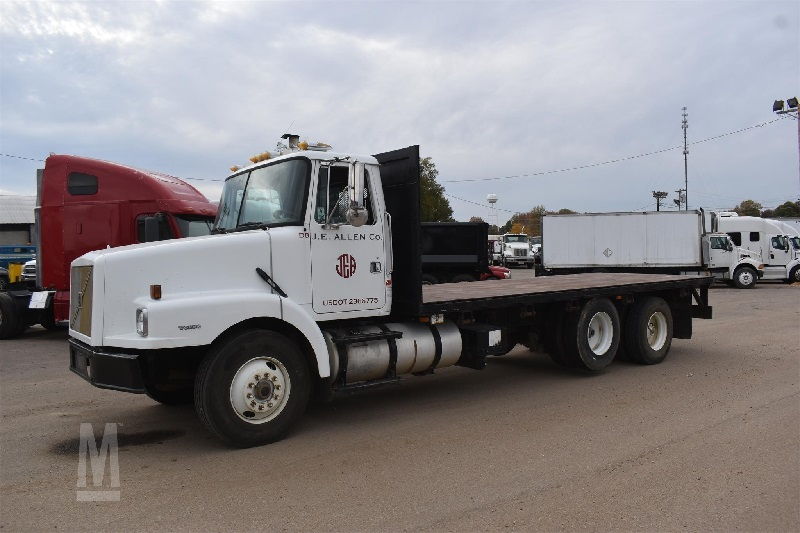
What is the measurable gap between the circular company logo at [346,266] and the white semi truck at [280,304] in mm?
12

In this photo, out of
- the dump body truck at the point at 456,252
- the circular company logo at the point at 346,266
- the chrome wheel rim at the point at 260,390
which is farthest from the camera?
the dump body truck at the point at 456,252

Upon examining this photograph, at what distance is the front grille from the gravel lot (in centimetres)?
110

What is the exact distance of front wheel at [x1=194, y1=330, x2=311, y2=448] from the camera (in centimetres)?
505

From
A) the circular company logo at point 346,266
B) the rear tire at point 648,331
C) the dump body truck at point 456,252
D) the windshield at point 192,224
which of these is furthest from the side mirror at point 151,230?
the dump body truck at point 456,252

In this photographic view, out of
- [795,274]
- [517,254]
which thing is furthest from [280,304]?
[517,254]

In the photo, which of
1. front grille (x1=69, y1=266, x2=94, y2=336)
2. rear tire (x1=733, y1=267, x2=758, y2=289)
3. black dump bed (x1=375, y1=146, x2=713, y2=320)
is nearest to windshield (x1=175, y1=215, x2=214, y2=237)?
front grille (x1=69, y1=266, x2=94, y2=336)

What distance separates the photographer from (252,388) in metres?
5.22

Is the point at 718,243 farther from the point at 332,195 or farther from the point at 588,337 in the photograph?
the point at 332,195

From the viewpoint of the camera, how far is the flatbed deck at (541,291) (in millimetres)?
6824

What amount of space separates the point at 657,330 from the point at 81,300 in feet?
25.8

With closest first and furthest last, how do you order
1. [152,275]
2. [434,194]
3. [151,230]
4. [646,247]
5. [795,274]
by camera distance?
[152,275] → [151,230] → [646,247] → [795,274] → [434,194]

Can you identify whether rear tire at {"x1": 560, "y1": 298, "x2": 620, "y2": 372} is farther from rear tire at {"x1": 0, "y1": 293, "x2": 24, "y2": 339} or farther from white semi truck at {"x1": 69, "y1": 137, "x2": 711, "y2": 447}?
rear tire at {"x1": 0, "y1": 293, "x2": 24, "y2": 339}

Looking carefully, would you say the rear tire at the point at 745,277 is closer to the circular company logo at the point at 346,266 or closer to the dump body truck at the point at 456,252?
the dump body truck at the point at 456,252

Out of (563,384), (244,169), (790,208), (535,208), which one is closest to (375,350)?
(244,169)
